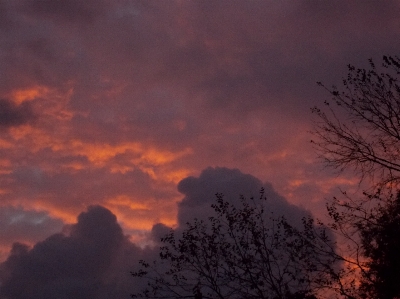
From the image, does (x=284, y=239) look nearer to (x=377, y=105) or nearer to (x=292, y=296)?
(x=292, y=296)

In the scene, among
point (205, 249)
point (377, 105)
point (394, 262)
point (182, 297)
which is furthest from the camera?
point (205, 249)

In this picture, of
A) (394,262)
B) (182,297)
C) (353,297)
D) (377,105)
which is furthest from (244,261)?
(377,105)

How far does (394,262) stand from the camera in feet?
56.9

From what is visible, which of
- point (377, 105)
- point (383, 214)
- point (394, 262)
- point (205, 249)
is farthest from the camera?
point (205, 249)

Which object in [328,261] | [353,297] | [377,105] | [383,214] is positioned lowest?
[353,297]

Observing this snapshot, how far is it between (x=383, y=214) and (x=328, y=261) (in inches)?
110

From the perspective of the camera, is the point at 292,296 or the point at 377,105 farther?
the point at 292,296

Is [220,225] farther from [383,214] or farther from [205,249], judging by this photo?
[383,214]

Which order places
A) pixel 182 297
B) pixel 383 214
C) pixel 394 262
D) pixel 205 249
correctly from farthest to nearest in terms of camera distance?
pixel 205 249, pixel 182 297, pixel 394 262, pixel 383 214

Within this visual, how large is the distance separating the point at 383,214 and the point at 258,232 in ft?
19.3

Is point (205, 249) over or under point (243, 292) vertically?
over

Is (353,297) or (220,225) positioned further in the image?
(220,225)

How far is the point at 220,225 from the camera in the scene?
20656 millimetres

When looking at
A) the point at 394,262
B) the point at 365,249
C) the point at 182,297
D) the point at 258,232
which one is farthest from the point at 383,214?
the point at 182,297
